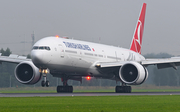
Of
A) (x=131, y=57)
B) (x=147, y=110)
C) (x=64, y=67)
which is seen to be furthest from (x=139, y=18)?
(x=147, y=110)

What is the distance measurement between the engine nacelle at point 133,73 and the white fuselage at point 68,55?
3.77 metres

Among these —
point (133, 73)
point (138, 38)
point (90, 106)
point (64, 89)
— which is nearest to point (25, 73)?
point (64, 89)

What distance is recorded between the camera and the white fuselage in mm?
33625

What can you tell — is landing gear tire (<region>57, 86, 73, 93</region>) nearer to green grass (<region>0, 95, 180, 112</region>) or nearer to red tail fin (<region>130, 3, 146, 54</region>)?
red tail fin (<region>130, 3, 146, 54</region>)

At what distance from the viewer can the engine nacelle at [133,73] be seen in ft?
119

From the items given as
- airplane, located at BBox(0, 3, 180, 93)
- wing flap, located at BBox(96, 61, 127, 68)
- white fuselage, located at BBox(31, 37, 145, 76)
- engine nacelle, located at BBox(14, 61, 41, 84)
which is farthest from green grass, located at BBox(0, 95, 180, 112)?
wing flap, located at BBox(96, 61, 127, 68)

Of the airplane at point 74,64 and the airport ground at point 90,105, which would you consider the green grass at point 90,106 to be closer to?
the airport ground at point 90,105

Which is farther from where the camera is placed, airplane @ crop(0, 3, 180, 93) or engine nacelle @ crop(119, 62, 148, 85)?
engine nacelle @ crop(119, 62, 148, 85)

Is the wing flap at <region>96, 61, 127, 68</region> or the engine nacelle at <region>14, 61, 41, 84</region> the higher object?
the wing flap at <region>96, 61, 127, 68</region>

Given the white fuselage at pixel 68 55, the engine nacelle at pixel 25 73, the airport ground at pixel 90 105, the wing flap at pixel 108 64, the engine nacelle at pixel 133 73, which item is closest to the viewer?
the airport ground at pixel 90 105

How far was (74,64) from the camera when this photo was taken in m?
36.6

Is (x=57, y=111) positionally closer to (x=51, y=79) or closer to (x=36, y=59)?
(x=36, y=59)

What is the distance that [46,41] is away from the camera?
34812 mm

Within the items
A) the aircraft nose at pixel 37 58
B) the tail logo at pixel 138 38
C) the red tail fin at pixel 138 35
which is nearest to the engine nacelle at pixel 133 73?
the aircraft nose at pixel 37 58
